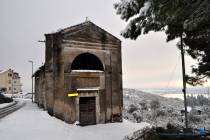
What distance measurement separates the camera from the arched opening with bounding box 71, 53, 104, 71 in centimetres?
2077

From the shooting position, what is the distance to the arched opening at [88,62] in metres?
20.8

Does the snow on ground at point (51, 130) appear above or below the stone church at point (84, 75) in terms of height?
below

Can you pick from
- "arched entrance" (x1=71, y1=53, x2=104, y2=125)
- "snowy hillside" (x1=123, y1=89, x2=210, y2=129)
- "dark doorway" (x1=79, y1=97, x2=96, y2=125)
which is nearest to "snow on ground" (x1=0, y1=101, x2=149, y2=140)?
"dark doorway" (x1=79, y1=97, x2=96, y2=125)

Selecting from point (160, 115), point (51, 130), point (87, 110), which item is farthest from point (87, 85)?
point (160, 115)

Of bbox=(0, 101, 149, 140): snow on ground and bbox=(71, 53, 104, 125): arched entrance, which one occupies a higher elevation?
bbox=(71, 53, 104, 125): arched entrance

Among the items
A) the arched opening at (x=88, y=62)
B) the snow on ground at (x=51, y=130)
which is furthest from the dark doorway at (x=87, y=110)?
the arched opening at (x=88, y=62)

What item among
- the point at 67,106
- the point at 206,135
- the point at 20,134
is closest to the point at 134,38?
the point at 206,135

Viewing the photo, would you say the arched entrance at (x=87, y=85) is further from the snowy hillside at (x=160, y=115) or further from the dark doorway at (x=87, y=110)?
the snowy hillside at (x=160, y=115)

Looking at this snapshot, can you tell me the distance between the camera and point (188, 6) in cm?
785

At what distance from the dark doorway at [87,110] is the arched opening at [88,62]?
2698 mm

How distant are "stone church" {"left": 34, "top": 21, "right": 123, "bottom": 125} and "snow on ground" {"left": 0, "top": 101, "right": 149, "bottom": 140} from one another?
124cm

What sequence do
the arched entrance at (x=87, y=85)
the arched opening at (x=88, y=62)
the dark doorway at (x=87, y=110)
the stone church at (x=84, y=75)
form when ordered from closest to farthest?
the stone church at (x=84, y=75)
the arched entrance at (x=87, y=85)
the dark doorway at (x=87, y=110)
the arched opening at (x=88, y=62)

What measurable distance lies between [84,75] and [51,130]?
18.5 feet

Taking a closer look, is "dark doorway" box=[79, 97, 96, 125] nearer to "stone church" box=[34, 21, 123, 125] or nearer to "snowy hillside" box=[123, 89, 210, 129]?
"stone church" box=[34, 21, 123, 125]
